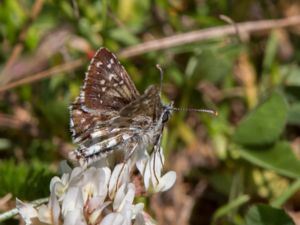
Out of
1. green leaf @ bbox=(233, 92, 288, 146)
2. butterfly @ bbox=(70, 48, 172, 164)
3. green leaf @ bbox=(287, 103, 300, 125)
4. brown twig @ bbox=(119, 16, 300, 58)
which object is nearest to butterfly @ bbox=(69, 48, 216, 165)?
butterfly @ bbox=(70, 48, 172, 164)

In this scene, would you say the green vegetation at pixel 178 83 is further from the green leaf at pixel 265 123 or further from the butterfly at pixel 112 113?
the butterfly at pixel 112 113

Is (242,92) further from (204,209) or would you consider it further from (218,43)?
(204,209)

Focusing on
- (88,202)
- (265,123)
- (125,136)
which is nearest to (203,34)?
(265,123)

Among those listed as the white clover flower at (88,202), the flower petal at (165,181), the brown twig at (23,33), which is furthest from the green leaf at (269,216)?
the brown twig at (23,33)

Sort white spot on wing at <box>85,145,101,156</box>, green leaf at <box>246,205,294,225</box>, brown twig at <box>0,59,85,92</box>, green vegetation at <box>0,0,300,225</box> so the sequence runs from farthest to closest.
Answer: green vegetation at <box>0,0,300,225</box>
brown twig at <box>0,59,85,92</box>
green leaf at <box>246,205,294,225</box>
white spot on wing at <box>85,145,101,156</box>

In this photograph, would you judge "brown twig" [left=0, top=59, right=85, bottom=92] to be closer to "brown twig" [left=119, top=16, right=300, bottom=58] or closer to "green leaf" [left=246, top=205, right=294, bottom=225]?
"brown twig" [left=119, top=16, right=300, bottom=58]
